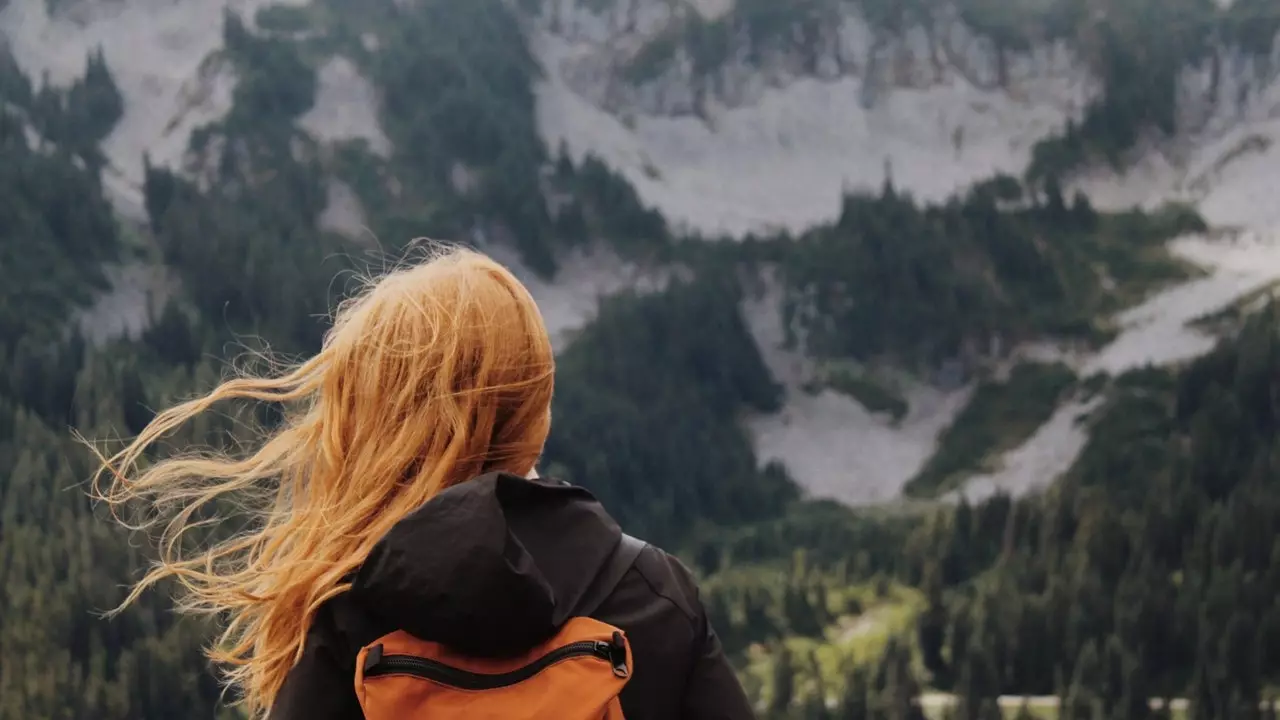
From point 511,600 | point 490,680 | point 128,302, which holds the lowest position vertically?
point 128,302

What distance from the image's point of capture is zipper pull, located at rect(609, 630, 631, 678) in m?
6.85

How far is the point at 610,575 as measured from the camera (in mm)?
7191

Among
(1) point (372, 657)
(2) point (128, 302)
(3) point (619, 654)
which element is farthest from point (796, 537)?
(1) point (372, 657)

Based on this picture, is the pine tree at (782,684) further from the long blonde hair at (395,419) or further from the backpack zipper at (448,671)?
the backpack zipper at (448,671)

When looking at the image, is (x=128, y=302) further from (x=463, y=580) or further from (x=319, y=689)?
(x=463, y=580)

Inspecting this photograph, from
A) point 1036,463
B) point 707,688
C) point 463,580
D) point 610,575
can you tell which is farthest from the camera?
point 1036,463

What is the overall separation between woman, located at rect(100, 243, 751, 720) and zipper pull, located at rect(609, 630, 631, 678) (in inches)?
9.1

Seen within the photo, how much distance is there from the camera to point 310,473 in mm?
8078

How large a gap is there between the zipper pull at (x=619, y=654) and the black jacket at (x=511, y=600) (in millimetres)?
236

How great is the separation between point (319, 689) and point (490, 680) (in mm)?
905

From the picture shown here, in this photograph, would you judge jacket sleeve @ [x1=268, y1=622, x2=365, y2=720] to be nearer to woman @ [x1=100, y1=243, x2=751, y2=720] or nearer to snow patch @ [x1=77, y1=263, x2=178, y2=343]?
woman @ [x1=100, y1=243, x2=751, y2=720]

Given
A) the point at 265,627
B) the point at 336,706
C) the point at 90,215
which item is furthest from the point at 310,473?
the point at 90,215

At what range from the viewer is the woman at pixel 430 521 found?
658cm

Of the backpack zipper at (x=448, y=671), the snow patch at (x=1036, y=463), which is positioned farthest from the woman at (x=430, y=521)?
the snow patch at (x=1036, y=463)
